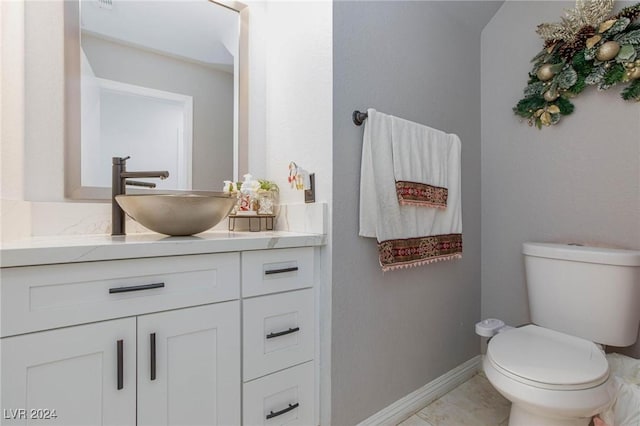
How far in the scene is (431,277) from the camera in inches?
67.3

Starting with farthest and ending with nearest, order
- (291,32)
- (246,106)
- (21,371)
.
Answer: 1. (246,106)
2. (291,32)
3. (21,371)

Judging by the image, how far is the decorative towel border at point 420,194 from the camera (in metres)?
1.41

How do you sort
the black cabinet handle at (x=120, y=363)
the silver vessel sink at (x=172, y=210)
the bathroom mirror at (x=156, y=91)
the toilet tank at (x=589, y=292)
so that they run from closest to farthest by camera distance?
the black cabinet handle at (x=120, y=363) → the silver vessel sink at (x=172, y=210) → the bathroom mirror at (x=156, y=91) → the toilet tank at (x=589, y=292)

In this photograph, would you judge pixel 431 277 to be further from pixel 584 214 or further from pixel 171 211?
pixel 171 211

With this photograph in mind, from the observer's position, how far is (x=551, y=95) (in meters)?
1.72

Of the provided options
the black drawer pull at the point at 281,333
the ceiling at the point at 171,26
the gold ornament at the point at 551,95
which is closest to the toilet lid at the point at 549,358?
the black drawer pull at the point at 281,333

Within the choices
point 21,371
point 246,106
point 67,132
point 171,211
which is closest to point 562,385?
point 171,211

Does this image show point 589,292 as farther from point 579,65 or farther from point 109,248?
point 109,248

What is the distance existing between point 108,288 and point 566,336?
173 centimetres

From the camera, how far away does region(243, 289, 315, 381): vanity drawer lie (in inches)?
44.3

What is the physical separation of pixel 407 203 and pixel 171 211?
0.93 m

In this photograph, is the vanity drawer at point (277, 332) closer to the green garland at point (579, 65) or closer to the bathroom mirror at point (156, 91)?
the bathroom mirror at point (156, 91)

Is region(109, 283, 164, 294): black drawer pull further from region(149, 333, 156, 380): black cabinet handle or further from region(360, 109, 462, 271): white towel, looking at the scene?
region(360, 109, 462, 271): white towel

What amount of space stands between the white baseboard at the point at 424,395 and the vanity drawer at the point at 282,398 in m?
0.31
